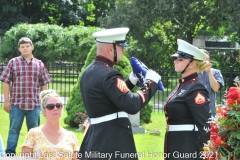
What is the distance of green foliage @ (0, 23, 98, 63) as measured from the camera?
24.0 meters

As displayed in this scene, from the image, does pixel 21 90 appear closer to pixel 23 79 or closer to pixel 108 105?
pixel 23 79

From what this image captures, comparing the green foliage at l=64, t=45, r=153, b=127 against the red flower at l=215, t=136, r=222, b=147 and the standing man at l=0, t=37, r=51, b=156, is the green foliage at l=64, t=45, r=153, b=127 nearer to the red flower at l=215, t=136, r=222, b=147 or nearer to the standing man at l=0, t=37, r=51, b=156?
the standing man at l=0, t=37, r=51, b=156

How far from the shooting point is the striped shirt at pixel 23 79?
8.54m

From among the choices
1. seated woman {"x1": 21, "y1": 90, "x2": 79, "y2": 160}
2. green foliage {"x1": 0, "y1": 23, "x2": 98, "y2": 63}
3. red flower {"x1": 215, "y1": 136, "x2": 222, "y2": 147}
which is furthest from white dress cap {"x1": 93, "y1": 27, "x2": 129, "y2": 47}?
green foliage {"x1": 0, "y1": 23, "x2": 98, "y2": 63}

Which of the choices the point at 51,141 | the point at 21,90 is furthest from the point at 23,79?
the point at 51,141

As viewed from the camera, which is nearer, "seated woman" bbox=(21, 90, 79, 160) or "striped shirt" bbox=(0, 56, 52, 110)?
"seated woman" bbox=(21, 90, 79, 160)

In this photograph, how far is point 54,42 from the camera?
24.9 meters

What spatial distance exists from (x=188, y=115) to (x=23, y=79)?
4055 millimetres

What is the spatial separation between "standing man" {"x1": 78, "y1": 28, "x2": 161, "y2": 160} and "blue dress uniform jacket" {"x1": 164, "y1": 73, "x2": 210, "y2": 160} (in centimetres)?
46

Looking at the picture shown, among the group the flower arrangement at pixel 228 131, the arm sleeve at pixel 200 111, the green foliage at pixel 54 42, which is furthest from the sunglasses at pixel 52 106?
the green foliage at pixel 54 42

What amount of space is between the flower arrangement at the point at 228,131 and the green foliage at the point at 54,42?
1877 centimetres

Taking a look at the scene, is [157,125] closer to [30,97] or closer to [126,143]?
[30,97]

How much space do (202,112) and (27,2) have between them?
123 feet

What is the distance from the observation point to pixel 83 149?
4.99m
